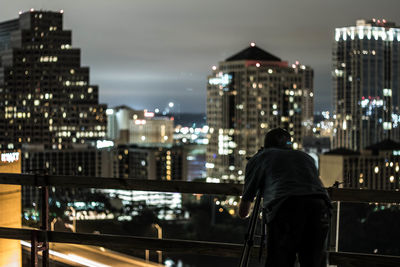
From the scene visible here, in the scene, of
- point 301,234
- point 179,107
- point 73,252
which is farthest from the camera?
point 179,107

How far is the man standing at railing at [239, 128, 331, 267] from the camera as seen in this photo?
11.2 ft

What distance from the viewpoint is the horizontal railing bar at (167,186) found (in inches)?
159

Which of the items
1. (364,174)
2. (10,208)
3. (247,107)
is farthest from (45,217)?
(247,107)

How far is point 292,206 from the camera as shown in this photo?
343cm

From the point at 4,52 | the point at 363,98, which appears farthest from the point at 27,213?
the point at 363,98

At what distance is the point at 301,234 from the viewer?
3.41m

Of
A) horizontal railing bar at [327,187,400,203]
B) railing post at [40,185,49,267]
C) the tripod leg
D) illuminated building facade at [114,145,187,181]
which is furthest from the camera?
illuminated building facade at [114,145,187,181]

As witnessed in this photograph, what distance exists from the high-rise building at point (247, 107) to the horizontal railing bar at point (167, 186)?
8614cm

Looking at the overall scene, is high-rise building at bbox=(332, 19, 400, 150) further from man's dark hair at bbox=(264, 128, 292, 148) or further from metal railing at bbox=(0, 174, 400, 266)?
man's dark hair at bbox=(264, 128, 292, 148)

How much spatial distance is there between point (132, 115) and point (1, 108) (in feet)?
132

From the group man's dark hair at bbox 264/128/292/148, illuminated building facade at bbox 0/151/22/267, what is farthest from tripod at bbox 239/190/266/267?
illuminated building facade at bbox 0/151/22/267

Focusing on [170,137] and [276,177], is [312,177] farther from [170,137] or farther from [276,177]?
[170,137]

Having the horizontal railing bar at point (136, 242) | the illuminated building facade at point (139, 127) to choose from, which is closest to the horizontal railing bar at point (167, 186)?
the horizontal railing bar at point (136, 242)

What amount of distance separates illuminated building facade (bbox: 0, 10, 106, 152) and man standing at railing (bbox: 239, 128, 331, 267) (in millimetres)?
76378
